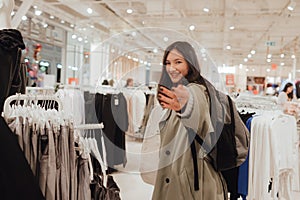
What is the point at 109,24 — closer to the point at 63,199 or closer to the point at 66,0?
the point at 66,0

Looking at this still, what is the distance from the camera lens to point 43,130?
1.09m

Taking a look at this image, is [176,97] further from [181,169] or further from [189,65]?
[181,169]

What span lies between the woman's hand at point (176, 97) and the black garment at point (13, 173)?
20.0 inches

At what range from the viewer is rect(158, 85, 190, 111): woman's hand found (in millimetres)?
1099

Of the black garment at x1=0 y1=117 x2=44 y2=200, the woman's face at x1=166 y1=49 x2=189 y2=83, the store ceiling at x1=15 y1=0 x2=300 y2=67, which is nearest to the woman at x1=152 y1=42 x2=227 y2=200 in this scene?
the woman's face at x1=166 y1=49 x2=189 y2=83

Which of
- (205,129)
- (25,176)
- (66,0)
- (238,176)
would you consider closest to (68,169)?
(25,176)

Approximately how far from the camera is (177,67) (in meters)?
1.22

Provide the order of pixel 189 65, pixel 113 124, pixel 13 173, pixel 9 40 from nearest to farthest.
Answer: pixel 13 173 < pixel 189 65 < pixel 9 40 < pixel 113 124

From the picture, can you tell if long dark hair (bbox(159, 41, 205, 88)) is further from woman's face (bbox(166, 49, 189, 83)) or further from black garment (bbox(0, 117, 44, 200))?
black garment (bbox(0, 117, 44, 200))

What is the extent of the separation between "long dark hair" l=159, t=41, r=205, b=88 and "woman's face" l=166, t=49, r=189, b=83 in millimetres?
12

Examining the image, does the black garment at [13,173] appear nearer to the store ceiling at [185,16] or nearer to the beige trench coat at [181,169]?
the beige trench coat at [181,169]

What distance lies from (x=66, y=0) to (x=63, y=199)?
6010 mm

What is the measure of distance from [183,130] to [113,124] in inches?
39.2

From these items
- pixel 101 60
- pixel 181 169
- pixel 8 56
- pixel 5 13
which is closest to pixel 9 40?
pixel 8 56
